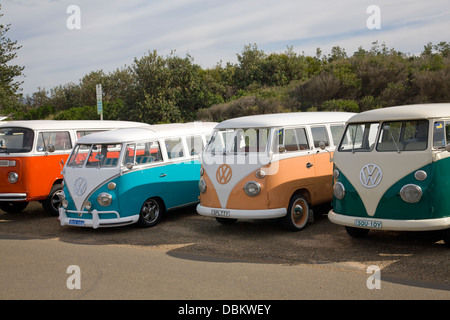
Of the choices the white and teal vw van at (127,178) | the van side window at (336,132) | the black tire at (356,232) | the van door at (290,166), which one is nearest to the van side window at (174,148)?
the white and teal vw van at (127,178)

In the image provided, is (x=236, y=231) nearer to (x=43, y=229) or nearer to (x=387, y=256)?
(x=387, y=256)

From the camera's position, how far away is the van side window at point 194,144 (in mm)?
12188

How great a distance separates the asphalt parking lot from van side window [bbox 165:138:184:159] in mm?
1452

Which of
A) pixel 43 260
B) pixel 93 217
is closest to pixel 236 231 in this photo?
pixel 93 217

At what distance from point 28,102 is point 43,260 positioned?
5124 cm

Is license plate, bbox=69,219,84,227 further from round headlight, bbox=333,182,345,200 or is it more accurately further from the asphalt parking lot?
round headlight, bbox=333,182,345,200

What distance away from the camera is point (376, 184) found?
8.00 m

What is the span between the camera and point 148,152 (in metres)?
11.1

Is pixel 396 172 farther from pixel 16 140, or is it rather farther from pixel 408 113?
pixel 16 140

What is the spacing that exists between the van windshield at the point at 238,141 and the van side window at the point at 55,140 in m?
4.39

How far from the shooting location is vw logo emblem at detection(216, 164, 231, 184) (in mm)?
9748

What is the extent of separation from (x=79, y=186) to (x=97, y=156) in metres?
0.73

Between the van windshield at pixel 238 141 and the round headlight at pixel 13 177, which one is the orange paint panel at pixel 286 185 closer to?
the van windshield at pixel 238 141

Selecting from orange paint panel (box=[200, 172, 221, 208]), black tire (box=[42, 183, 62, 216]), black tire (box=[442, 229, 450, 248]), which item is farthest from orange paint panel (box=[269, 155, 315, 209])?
black tire (box=[42, 183, 62, 216])
